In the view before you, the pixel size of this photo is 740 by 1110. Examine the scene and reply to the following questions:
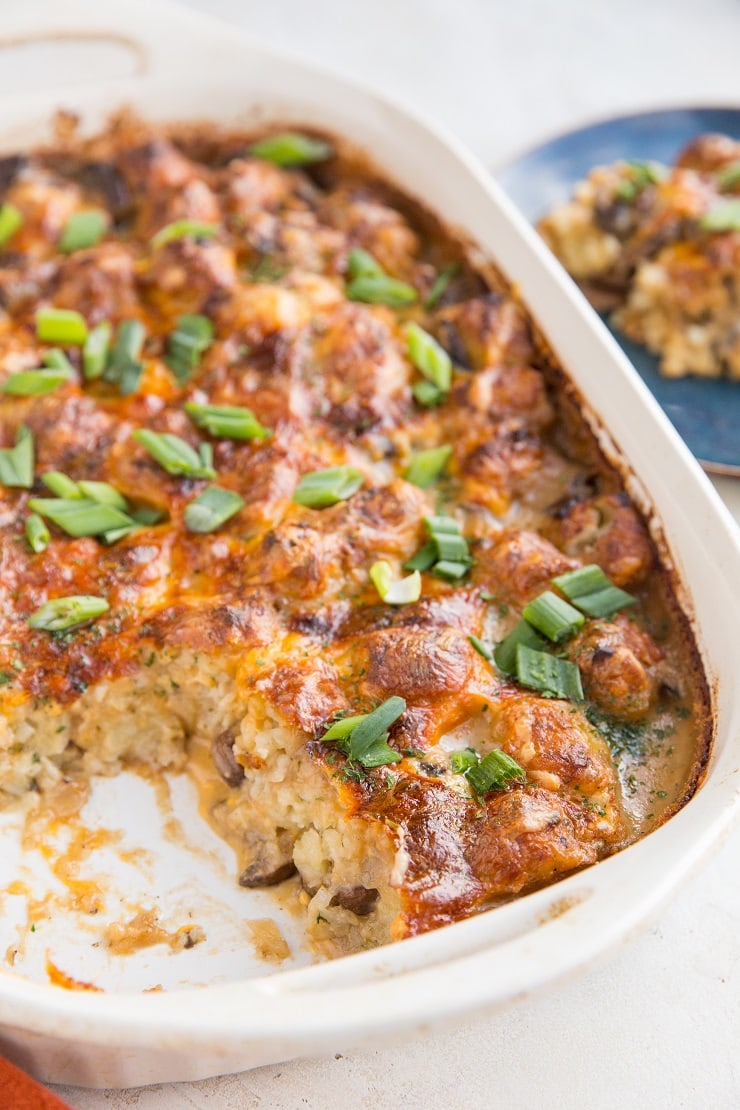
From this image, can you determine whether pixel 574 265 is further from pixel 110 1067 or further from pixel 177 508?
pixel 110 1067

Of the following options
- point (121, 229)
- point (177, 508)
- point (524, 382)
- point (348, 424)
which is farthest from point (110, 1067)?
point (121, 229)

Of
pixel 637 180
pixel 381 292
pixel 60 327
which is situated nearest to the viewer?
pixel 60 327

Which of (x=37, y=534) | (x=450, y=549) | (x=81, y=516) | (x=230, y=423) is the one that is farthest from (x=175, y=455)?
(x=450, y=549)

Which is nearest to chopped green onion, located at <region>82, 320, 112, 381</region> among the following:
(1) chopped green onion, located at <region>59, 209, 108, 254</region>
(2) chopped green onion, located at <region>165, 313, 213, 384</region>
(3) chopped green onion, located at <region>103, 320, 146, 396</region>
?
(3) chopped green onion, located at <region>103, 320, 146, 396</region>

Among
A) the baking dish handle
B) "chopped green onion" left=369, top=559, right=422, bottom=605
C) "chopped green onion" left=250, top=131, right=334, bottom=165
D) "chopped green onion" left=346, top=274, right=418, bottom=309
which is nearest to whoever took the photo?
"chopped green onion" left=369, top=559, right=422, bottom=605

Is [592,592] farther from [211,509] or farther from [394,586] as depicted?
[211,509]

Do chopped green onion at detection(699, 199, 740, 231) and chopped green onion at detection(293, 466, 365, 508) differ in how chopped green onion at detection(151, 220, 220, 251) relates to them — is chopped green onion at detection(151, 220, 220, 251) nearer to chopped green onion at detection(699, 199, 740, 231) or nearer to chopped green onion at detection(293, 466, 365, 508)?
chopped green onion at detection(293, 466, 365, 508)

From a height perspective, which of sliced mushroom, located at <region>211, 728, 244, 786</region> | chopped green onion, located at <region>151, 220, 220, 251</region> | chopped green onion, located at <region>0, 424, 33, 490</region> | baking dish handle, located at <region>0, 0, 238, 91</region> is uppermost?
baking dish handle, located at <region>0, 0, 238, 91</region>

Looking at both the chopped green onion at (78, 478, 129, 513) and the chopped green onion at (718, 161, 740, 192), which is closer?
the chopped green onion at (78, 478, 129, 513)
